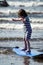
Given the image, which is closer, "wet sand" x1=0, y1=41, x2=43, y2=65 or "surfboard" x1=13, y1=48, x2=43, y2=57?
"wet sand" x1=0, y1=41, x2=43, y2=65

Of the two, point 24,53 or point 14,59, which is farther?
point 24,53

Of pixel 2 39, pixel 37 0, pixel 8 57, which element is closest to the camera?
pixel 8 57

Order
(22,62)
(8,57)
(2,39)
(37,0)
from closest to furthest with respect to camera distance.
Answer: (22,62), (8,57), (2,39), (37,0)

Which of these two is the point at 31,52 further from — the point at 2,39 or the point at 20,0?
the point at 20,0

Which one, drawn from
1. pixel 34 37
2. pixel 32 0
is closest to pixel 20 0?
pixel 32 0

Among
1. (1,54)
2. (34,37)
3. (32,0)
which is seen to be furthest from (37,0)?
(1,54)

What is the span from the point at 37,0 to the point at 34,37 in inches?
1540

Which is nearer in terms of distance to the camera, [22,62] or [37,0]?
[22,62]

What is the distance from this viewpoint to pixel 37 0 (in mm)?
54500

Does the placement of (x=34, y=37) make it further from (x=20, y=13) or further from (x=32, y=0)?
(x=32, y=0)

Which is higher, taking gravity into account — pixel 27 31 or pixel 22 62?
pixel 27 31

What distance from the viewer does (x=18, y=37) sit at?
15.7 meters

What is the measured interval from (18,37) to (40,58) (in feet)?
16.9

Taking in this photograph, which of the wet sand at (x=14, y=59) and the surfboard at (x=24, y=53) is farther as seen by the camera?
the surfboard at (x=24, y=53)
